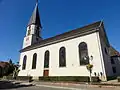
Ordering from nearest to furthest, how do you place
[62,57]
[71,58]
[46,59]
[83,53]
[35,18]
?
[83,53] → [71,58] → [62,57] → [46,59] → [35,18]

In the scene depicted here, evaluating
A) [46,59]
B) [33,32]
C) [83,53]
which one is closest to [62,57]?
[46,59]

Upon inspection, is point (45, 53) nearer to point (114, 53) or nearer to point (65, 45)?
point (65, 45)

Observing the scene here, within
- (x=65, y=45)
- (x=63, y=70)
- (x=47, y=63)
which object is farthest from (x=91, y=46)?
(x=47, y=63)

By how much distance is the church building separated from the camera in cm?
1758

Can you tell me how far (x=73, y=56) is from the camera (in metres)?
20.0

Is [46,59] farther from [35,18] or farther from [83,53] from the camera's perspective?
[35,18]

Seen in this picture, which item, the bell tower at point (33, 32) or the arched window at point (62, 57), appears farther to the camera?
the bell tower at point (33, 32)

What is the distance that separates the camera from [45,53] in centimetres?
2536

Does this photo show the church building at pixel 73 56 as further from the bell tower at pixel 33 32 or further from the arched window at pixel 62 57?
the bell tower at pixel 33 32

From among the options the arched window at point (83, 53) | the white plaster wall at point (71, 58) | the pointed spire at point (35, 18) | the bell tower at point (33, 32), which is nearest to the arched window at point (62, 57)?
the white plaster wall at point (71, 58)

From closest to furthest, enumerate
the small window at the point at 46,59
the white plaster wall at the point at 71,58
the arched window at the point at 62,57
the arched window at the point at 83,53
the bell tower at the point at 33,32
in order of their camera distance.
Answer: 1. the white plaster wall at the point at 71,58
2. the arched window at the point at 83,53
3. the arched window at the point at 62,57
4. the small window at the point at 46,59
5. the bell tower at the point at 33,32

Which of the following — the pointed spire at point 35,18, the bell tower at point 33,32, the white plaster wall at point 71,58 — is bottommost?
the white plaster wall at point 71,58

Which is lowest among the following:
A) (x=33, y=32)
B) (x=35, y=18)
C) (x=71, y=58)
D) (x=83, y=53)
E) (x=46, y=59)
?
(x=71, y=58)

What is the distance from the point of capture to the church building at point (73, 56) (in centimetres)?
1758
